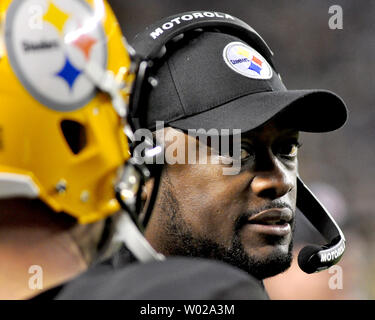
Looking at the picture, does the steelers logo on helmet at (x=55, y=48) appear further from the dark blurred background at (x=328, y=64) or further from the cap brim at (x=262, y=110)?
the dark blurred background at (x=328, y=64)

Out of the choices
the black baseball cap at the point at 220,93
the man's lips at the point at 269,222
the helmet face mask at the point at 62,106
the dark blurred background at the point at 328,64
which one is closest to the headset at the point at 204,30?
the black baseball cap at the point at 220,93

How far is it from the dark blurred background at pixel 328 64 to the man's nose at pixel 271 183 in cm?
308

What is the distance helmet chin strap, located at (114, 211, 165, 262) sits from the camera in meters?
0.97

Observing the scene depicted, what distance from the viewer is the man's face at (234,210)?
1.47 metres

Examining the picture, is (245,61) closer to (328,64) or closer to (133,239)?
(133,239)

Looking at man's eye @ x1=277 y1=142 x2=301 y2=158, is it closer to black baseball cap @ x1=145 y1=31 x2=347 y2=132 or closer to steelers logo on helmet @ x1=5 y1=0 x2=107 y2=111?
black baseball cap @ x1=145 y1=31 x2=347 y2=132

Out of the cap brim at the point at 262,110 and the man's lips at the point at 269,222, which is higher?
the cap brim at the point at 262,110

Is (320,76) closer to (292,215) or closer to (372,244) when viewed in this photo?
(372,244)

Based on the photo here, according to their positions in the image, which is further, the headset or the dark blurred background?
the dark blurred background

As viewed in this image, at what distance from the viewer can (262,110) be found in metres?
1.45

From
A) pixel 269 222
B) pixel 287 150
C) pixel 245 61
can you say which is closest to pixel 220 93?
pixel 245 61

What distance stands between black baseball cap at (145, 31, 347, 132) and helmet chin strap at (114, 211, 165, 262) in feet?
1.59

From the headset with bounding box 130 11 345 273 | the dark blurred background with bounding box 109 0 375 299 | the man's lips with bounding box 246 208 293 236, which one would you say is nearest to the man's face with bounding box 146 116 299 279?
the man's lips with bounding box 246 208 293 236
